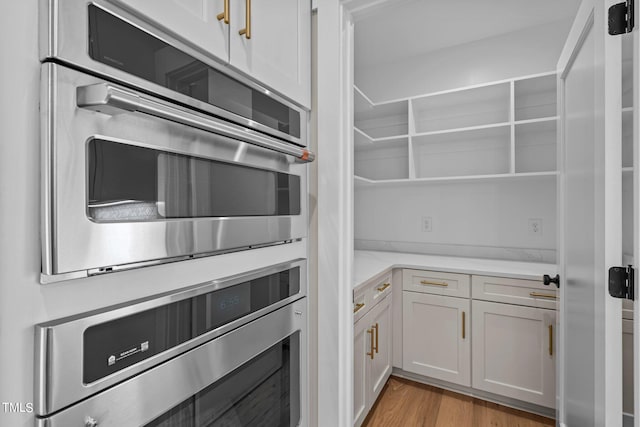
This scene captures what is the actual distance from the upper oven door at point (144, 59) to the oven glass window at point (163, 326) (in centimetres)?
42

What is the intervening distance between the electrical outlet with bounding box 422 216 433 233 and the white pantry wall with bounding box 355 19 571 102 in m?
1.06

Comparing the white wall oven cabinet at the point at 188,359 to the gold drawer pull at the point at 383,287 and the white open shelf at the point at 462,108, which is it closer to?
the gold drawer pull at the point at 383,287

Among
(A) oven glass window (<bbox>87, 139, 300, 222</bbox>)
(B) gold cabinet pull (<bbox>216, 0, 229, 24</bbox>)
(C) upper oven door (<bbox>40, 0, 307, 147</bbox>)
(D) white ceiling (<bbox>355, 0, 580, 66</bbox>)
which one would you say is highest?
(D) white ceiling (<bbox>355, 0, 580, 66</bbox>)

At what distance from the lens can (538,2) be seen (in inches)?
79.7

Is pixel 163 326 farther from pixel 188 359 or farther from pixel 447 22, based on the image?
pixel 447 22

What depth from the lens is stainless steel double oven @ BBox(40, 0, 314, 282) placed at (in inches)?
18.4

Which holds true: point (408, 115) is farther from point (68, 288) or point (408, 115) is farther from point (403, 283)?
point (68, 288)

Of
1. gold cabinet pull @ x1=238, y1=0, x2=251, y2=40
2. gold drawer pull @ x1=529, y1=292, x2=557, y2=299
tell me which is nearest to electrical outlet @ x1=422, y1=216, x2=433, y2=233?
gold drawer pull @ x1=529, y1=292, x2=557, y2=299

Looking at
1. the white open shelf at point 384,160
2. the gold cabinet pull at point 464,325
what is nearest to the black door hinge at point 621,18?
the gold cabinet pull at point 464,325

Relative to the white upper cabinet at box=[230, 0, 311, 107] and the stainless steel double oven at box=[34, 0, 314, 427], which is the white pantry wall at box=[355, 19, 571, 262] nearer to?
the white upper cabinet at box=[230, 0, 311, 107]

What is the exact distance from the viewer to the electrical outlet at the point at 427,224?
266 centimetres

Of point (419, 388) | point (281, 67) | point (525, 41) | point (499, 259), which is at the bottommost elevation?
point (419, 388)

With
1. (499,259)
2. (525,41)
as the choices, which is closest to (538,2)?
(525,41)

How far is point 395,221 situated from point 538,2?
1780 mm
